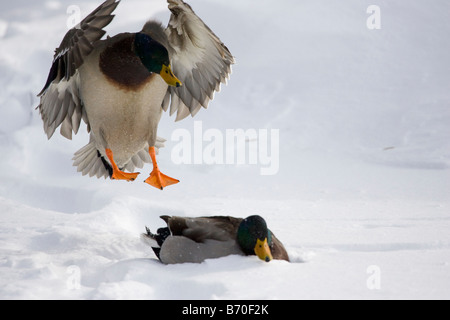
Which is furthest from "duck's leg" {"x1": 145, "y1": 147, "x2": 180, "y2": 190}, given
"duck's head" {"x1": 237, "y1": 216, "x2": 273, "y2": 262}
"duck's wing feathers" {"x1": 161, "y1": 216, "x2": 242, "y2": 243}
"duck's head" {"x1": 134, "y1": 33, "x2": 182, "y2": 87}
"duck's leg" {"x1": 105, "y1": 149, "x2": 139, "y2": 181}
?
"duck's head" {"x1": 237, "y1": 216, "x2": 273, "y2": 262}

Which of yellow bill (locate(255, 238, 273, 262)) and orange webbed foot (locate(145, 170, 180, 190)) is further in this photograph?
orange webbed foot (locate(145, 170, 180, 190))

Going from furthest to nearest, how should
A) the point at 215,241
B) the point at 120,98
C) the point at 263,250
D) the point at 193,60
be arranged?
the point at 193,60 < the point at 120,98 < the point at 215,241 < the point at 263,250

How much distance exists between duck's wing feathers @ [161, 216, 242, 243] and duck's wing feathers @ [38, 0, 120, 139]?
1.03 m

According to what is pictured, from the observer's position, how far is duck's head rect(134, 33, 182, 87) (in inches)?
135

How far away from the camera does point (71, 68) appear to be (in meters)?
3.36

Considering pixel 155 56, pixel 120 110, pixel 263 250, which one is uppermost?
pixel 155 56

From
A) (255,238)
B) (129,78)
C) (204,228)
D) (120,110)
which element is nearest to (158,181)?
(120,110)

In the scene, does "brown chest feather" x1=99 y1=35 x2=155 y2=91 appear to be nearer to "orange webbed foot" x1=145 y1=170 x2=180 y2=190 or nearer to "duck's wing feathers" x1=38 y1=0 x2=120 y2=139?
"duck's wing feathers" x1=38 y1=0 x2=120 y2=139

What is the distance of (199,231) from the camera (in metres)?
3.15

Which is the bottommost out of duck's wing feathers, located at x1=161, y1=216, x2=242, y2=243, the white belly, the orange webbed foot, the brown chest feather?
duck's wing feathers, located at x1=161, y1=216, x2=242, y2=243

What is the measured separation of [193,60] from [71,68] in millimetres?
999

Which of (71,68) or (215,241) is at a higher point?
(71,68)

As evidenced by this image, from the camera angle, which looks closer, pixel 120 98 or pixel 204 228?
pixel 204 228

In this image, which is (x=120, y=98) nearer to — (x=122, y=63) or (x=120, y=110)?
(x=120, y=110)
